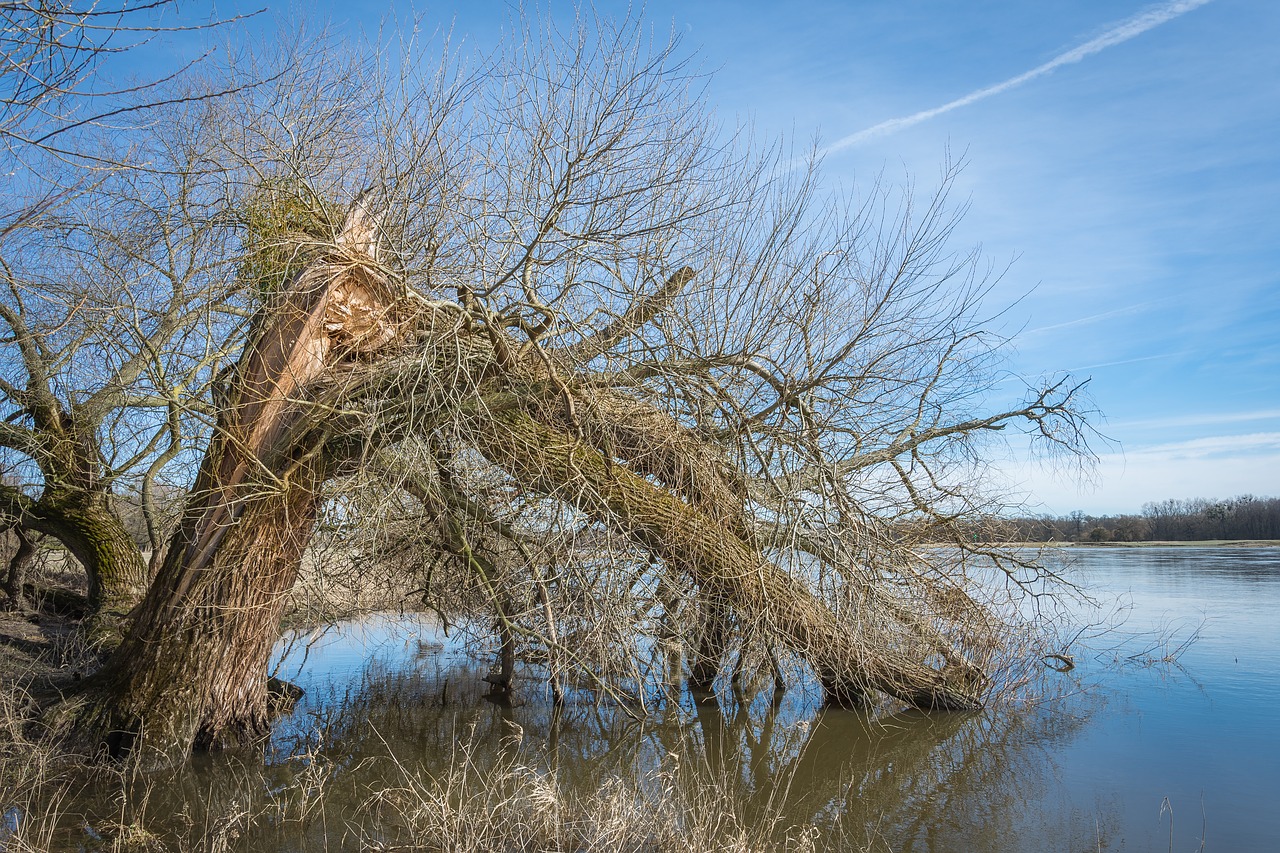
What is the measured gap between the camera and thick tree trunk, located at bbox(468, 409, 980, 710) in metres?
7.21

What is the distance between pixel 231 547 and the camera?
7254 mm

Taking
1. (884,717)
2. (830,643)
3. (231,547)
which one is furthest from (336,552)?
(884,717)

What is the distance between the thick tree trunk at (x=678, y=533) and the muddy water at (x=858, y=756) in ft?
3.57

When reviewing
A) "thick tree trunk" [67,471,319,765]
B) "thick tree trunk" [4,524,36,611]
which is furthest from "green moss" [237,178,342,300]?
"thick tree trunk" [4,524,36,611]

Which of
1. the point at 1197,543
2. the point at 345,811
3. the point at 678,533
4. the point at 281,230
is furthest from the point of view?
the point at 1197,543

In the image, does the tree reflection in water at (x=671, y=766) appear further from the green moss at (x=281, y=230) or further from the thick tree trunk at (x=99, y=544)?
the green moss at (x=281, y=230)

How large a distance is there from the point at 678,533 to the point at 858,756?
2.66m

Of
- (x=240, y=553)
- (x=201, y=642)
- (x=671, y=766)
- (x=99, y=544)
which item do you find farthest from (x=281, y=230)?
(x=671, y=766)

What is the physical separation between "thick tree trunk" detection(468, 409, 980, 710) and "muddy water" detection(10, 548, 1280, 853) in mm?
1089

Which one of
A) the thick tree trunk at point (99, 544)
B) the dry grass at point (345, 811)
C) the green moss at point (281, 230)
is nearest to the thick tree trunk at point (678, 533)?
the dry grass at point (345, 811)

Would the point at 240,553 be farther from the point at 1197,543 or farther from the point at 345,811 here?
the point at 1197,543

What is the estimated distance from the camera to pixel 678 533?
7.54 m

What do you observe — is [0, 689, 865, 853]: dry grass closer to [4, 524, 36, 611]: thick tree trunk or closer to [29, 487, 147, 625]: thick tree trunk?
[29, 487, 147, 625]: thick tree trunk

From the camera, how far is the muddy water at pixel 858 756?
6.05m
